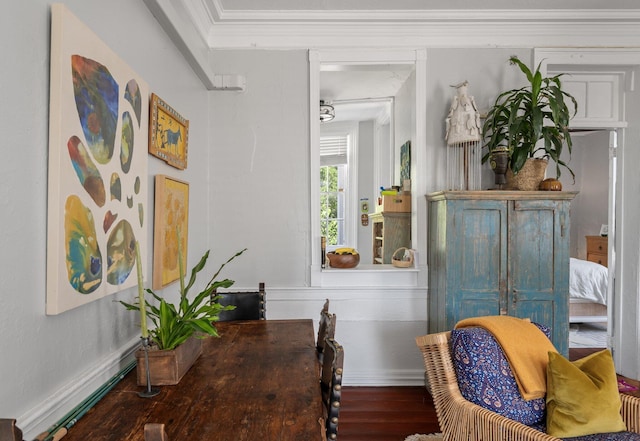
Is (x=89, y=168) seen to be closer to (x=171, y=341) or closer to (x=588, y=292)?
(x=171, y=341)

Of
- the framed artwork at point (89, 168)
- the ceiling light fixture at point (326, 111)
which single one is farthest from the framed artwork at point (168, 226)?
the ceiling light fixture at point (326, 111)

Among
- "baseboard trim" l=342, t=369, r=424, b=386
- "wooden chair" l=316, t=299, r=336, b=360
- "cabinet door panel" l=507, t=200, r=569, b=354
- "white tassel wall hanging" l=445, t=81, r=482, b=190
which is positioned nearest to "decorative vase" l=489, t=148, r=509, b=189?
"white tassel wall hanging" l=445, t=81, r=482, b=190

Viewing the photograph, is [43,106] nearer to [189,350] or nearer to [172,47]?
[189,350]

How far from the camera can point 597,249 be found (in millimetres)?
5652

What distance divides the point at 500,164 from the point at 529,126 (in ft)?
1.07

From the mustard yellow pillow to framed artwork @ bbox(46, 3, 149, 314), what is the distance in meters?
1.98

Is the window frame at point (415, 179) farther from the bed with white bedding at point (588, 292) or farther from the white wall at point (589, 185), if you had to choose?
the white wall at point (589, 185)

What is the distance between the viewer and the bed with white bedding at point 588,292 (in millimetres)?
4773

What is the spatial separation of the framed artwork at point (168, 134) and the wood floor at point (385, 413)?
78.1 inches

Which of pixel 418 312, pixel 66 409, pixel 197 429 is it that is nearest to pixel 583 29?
pixel 418 312

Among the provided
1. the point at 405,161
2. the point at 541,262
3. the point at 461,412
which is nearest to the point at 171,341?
the point at 461,412

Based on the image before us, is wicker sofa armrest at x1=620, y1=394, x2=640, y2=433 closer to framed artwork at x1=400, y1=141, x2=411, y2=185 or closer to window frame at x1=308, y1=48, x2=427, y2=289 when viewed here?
window frame at x1=308, y1=48, x2=427, y2=289

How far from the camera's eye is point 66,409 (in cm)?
138

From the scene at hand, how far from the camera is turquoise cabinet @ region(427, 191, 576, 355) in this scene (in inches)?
116
